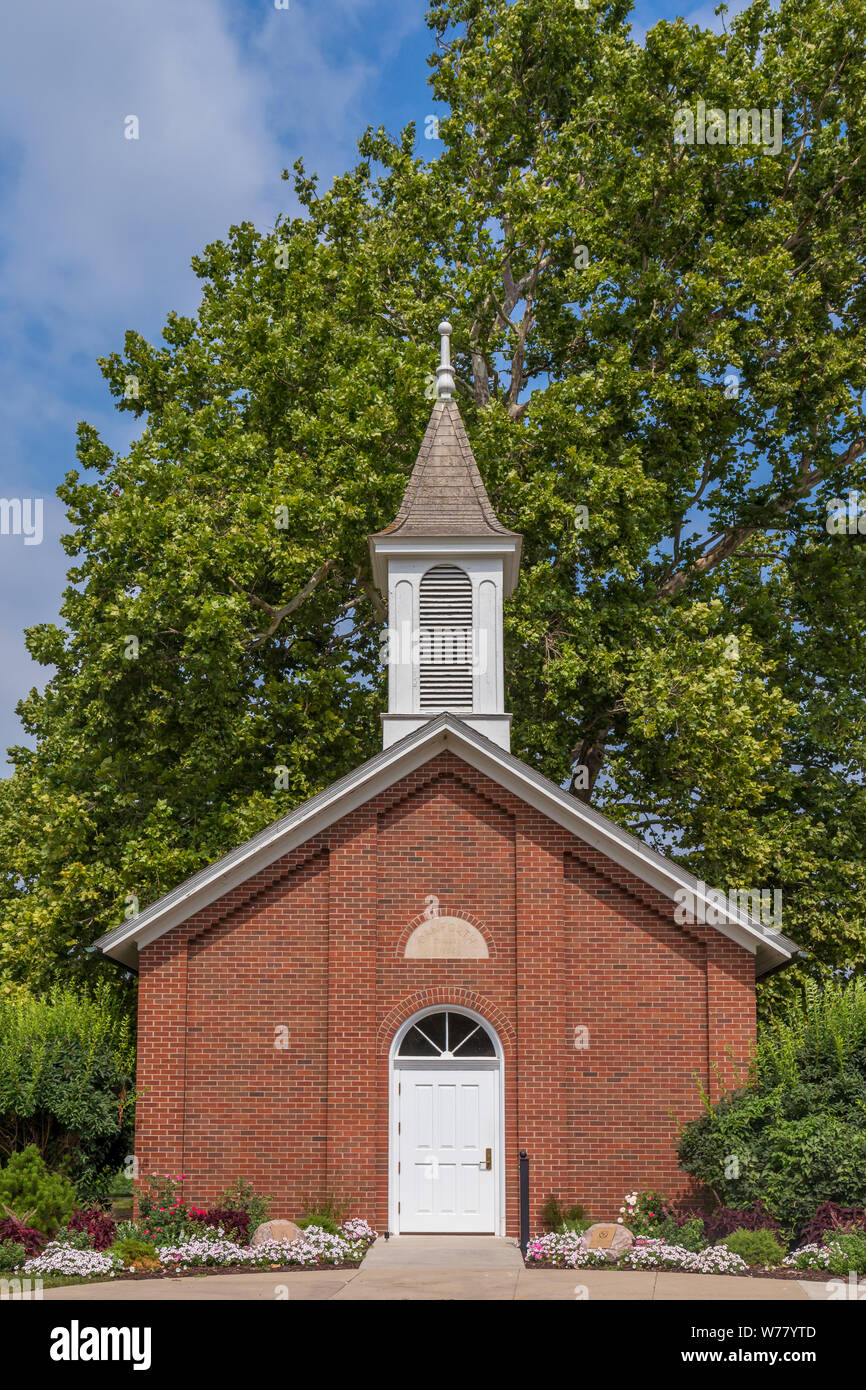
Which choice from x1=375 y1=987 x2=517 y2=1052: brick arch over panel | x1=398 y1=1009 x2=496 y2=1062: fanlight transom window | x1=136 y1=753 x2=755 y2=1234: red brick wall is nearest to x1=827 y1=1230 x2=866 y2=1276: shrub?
x1=136 y1=753 x2=755 y2=1234: red brick wall

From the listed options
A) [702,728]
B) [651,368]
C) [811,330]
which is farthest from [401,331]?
[702,728]

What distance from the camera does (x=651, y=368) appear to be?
2891 cm

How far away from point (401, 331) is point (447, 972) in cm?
1769

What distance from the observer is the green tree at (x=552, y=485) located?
25.9 m

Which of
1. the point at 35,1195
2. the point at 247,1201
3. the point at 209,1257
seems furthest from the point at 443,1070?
the point at 35,1195

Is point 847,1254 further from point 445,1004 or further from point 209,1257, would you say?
point 209,1257

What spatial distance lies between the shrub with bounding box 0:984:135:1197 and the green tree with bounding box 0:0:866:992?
6.07m

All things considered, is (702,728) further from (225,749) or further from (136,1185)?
(136,1185)

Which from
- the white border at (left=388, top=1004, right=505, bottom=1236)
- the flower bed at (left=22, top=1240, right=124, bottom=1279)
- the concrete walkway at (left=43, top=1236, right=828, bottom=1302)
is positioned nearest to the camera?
the concrete walkway at (left=43, top=1236, right=828, bottom=1302)

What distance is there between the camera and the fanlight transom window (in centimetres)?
1745

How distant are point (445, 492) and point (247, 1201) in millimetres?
10324

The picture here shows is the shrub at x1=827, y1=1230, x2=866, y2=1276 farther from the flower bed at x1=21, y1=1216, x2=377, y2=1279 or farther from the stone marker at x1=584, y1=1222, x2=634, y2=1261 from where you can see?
the flower bed at x1=21, y1=1216, x2=377, y2=1279

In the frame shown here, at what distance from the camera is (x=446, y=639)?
63.8ft

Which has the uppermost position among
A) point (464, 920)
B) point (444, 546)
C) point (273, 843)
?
point (444, 546)
